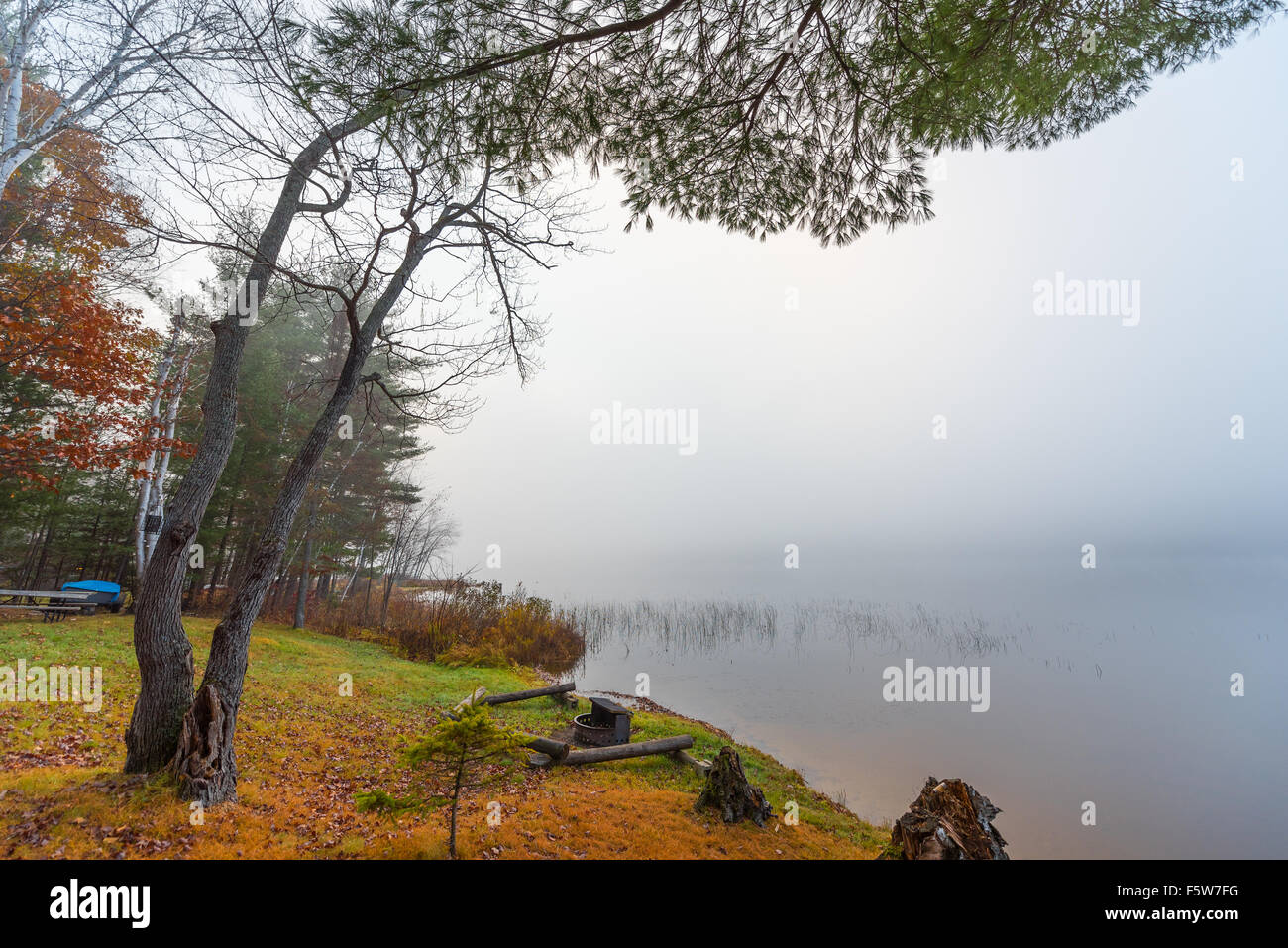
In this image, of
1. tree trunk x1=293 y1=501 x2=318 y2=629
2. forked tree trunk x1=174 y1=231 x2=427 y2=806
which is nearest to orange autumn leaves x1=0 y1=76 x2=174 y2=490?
tree trunk x1=293 y1=501 x2=318 y2=629

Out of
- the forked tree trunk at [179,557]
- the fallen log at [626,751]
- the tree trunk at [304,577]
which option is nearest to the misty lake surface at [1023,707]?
the fallen log at [626,751]

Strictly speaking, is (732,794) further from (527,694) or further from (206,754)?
(527,694)

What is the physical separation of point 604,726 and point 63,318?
11.8m

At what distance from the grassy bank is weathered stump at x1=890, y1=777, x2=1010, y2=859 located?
149cm

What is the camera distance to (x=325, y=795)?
451cm

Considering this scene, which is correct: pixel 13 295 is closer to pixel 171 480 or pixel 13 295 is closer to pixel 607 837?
pixel 171 480

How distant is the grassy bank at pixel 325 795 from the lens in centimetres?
343

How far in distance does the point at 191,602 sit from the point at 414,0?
19903mm

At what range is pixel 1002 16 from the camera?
10.9ft

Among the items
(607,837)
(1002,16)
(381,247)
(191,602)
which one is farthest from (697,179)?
(191,602)

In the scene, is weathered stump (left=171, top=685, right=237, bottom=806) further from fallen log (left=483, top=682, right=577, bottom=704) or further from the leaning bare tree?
fallen log (left=483, top=682, right=577, bottom=704)

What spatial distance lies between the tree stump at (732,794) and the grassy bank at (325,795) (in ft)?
0.50

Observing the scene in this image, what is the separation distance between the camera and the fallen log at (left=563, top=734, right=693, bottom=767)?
620 cm

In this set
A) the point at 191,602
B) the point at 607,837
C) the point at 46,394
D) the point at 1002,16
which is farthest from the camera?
the point at 191,602
